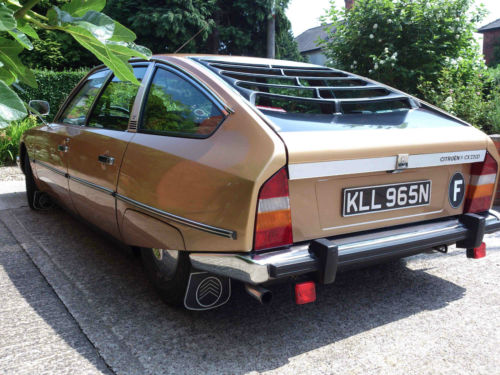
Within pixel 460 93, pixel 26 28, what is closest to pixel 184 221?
pixel 26 28

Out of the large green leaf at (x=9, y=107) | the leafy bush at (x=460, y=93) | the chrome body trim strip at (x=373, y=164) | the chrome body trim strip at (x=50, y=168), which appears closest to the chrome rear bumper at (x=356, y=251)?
the chrome body trim strip at (x=373, y=164)

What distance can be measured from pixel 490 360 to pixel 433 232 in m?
0.70

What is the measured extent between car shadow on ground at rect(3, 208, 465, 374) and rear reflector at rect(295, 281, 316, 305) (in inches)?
14.2

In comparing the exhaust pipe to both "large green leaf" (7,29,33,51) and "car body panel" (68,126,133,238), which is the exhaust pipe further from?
"large green leaf" (7,29,33,51)

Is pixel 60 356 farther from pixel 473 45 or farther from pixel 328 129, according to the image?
pixel 473 45

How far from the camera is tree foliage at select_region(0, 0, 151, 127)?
662 millimetres

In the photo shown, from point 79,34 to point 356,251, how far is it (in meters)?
1.89

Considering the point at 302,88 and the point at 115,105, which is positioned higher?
the point at 302,88

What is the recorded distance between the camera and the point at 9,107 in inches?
23.0

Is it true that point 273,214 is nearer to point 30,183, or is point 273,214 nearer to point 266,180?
point 266,180

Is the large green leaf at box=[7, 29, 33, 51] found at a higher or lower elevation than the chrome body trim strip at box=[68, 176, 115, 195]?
higher

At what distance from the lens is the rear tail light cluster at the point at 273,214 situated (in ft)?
6.83

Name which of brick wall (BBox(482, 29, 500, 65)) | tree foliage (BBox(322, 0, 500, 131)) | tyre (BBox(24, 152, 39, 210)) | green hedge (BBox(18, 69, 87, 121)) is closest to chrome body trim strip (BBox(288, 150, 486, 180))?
tyre (BBox(24, 152, 39, 210))

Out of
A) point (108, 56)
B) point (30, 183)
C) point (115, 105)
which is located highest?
point (108, 56)
